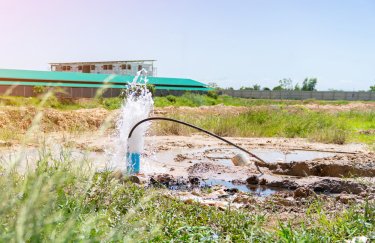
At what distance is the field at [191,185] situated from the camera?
3203 mm

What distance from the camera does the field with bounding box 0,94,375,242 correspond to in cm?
320

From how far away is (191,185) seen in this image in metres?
7.96

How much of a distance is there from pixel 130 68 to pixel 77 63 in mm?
5970

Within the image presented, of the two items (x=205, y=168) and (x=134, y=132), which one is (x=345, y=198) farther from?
(x=134, y=132)

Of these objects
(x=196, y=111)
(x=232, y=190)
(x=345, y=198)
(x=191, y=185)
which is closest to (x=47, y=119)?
(x=191, y=185)

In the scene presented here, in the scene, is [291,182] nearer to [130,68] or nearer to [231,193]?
[231,193]

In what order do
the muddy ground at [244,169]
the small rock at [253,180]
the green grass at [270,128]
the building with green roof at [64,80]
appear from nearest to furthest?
1. the muddy ground at [244,169]
2. the small rock at [253,180]
3. the green grass at [270,128]
4. the building with green roof at [64,80]

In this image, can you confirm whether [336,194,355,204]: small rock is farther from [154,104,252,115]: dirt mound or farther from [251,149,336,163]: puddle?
[154,104,252,115]: dirt mound

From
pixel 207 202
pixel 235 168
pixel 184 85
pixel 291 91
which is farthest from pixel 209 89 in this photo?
pixel 207 202

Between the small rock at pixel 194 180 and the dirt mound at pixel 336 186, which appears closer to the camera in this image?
the dirt mound at pixel 336 186

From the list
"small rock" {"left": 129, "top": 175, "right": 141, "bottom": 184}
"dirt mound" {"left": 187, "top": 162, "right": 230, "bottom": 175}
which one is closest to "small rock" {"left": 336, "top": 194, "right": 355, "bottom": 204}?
"small rock" {"left": 129, "top": 175, "right": 141, "bottom": 184}

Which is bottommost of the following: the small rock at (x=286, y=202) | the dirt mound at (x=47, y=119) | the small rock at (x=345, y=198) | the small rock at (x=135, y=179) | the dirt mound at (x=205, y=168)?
the dirt mound at (x=47, y=119)

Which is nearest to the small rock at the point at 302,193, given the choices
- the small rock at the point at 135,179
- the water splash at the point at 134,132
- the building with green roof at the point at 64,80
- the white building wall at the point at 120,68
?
the small rock at the point at 135,179

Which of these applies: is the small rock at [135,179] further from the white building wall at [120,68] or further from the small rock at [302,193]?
the white building wall at [120,68]
